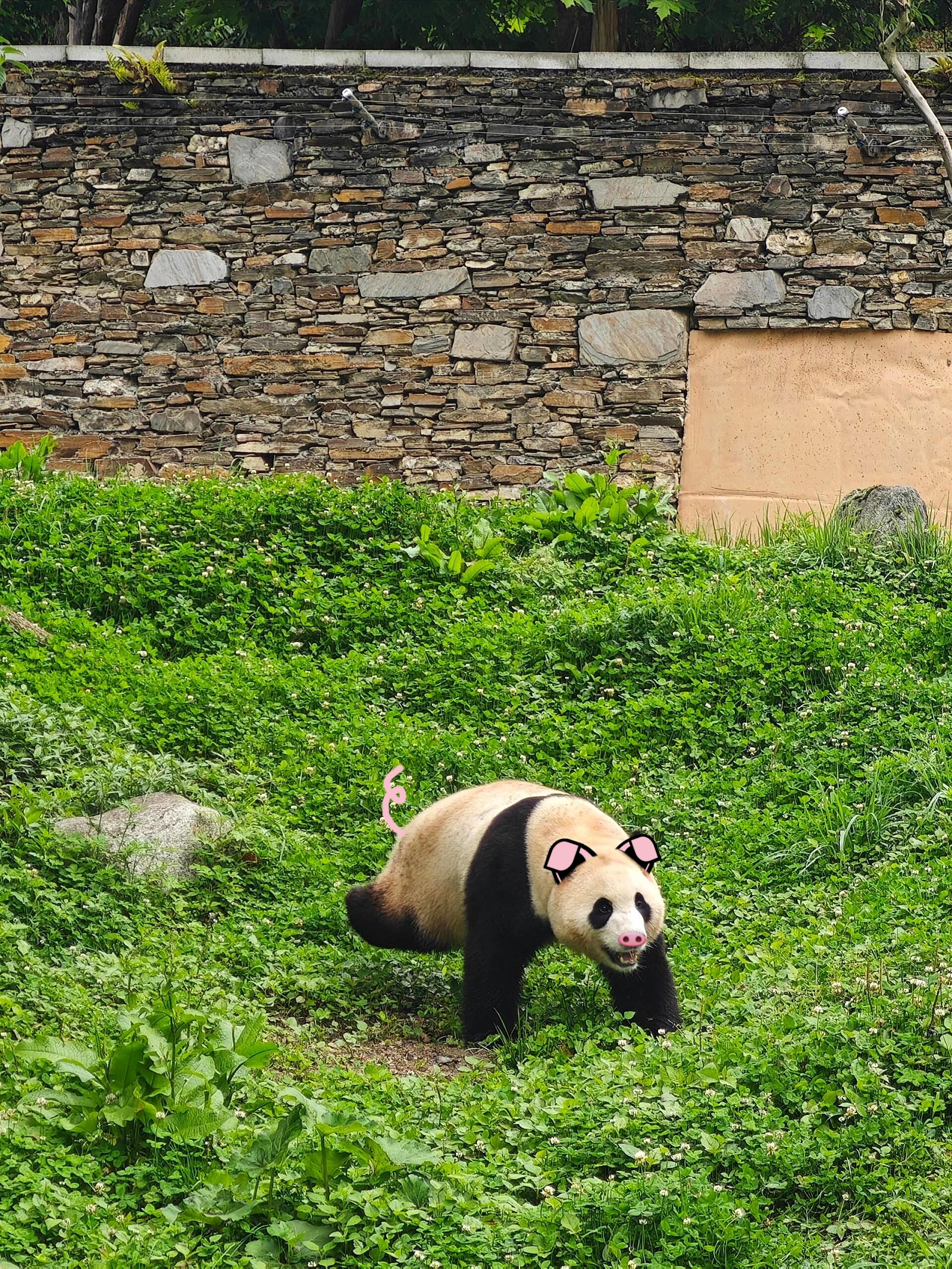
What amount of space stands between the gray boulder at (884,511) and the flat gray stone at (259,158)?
5.27 meters

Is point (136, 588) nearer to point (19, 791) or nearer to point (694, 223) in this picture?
point (19, 791)

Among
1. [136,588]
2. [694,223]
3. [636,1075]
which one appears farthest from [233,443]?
[636,1075]

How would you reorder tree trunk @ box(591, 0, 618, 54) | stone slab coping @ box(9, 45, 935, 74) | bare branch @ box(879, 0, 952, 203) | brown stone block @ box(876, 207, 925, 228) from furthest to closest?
tree trunk @ box(591, 0, 618, 54), stone slab coping @ box(9, 45, 935, 74), brown stone block @ box(876, 207, 925, 228), bare branch @ box(879, 0, 952, 203)

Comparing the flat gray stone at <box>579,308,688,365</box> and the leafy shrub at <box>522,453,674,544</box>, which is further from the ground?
the flat gray stone at <box>579,308,688,365</box>

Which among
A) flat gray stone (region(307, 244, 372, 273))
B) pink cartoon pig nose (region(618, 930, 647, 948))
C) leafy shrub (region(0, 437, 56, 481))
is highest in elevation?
flat gray stone (region(307, 244, 372, 273))

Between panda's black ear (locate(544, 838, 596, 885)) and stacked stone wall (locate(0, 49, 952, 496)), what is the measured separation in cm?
693

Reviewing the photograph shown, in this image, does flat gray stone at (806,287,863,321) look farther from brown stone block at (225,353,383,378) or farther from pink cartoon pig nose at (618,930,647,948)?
pink cartoon pig nose at (618,930,647,948)

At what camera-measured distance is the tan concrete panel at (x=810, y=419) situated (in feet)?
36.1

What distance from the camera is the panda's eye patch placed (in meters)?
4.38

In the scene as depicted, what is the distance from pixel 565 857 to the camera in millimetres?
4473

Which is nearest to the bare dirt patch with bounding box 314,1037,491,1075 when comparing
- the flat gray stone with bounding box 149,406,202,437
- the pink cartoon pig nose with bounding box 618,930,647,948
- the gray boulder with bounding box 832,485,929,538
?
the pink cartoon pig nose with bounding box 618,930,647,948

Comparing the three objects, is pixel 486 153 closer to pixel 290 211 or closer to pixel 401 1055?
pixel 290 211

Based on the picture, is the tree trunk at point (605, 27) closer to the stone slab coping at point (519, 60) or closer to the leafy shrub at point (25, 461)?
the stone slab coping at point (519, 60)

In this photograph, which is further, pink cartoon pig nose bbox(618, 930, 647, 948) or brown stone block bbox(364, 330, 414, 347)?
brown stone block bbox(364, 330, 414, 347)
